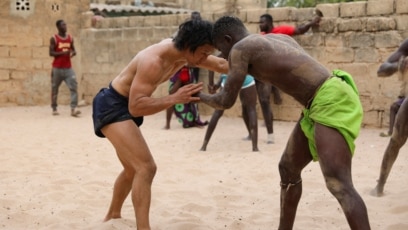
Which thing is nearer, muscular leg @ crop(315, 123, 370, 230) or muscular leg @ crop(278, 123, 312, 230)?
muscular leg @ crop(315, 123, 370, 230)

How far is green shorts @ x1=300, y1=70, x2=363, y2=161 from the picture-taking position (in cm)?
298

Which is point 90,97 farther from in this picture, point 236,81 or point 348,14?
point 236,81

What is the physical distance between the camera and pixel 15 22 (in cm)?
1097

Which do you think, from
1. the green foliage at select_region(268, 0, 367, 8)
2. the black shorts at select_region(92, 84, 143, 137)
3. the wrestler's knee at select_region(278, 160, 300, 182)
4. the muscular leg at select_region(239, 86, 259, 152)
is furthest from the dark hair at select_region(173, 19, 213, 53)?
the green foliage at select_region(268, 0, 367, 8)

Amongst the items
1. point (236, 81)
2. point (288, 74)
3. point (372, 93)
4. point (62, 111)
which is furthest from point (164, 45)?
point (62, 111)

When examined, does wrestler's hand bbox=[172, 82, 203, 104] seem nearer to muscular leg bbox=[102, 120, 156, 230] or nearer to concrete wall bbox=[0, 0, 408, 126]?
muscular leg bbox=[102, 120, 156, 230]

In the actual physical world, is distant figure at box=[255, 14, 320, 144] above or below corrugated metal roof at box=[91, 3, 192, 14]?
below

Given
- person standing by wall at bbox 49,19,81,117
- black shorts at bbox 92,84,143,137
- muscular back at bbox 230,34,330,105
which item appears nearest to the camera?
muscular back at bbox 230,34,330,105

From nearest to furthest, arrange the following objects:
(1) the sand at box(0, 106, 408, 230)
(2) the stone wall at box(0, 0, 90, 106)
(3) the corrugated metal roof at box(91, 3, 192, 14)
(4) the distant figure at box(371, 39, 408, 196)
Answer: (4) the distant figure at box(371, 39, 408, 196) → (1) the sand at box(0, 106, 408, 230) → (2) the stone wall at box(0, 0, 90, 106) → (3) the corrugated metal roof at box(91, 3, 192, 14)

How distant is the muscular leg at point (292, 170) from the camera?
10.8 ft

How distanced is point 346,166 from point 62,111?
28.6 ft

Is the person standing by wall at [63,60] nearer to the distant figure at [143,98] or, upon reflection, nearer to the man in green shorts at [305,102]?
the distant figure at [143,98]

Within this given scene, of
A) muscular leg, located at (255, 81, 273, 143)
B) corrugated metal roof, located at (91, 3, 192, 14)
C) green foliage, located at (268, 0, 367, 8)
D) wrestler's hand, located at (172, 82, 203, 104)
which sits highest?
green foliage, located at (268, 0, 367, 8)

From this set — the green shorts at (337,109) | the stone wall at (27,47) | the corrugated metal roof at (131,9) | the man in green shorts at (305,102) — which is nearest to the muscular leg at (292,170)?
the man in green shorts at (305,102)
